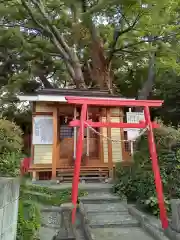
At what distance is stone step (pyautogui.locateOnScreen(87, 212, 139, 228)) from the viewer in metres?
6.06

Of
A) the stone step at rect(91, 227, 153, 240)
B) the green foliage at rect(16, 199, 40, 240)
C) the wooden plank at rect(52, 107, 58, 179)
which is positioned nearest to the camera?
the green foliage at rect(16, 199, 40, 240)

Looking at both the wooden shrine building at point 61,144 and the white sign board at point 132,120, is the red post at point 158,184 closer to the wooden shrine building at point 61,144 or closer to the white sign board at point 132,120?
the wooden shrine building at point 61,144

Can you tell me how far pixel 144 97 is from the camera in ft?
45.8

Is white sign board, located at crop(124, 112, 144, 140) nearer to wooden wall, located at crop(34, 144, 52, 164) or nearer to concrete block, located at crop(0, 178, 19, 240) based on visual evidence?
wooden wall, located at crop(34, 144, 52, 164)

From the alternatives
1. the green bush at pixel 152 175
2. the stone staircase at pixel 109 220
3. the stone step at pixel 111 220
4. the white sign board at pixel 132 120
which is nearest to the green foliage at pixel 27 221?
the stone staircase at pixel 109 220

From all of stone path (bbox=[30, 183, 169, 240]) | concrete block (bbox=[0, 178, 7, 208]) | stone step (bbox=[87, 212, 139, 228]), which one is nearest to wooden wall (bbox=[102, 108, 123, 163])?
stone path (bbox=[30, 183, 169, 240])

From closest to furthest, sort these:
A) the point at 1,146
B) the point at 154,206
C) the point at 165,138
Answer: the point at 1,146 → the point at 154,206 → the point at 165,138

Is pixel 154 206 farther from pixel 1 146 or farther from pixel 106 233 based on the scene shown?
pixel 1 146

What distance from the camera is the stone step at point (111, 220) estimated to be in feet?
19.9

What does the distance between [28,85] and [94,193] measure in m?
12.2

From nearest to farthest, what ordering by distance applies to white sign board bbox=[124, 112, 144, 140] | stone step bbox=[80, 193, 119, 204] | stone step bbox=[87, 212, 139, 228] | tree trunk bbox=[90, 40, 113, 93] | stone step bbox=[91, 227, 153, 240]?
stone step bbox=[91, 227, 153, 240], stone step bbox=[87, 212, 139, 228], stone step bbox=[80, 193, 119, 204], white sign board bbox=[124, 112, 144, 140], tree trunk bbox=[90, 40, 113, 93]

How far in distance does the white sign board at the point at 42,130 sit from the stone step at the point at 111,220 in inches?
194

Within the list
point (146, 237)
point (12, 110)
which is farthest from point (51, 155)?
point (12, 110)

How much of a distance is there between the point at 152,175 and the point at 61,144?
5.20 m
